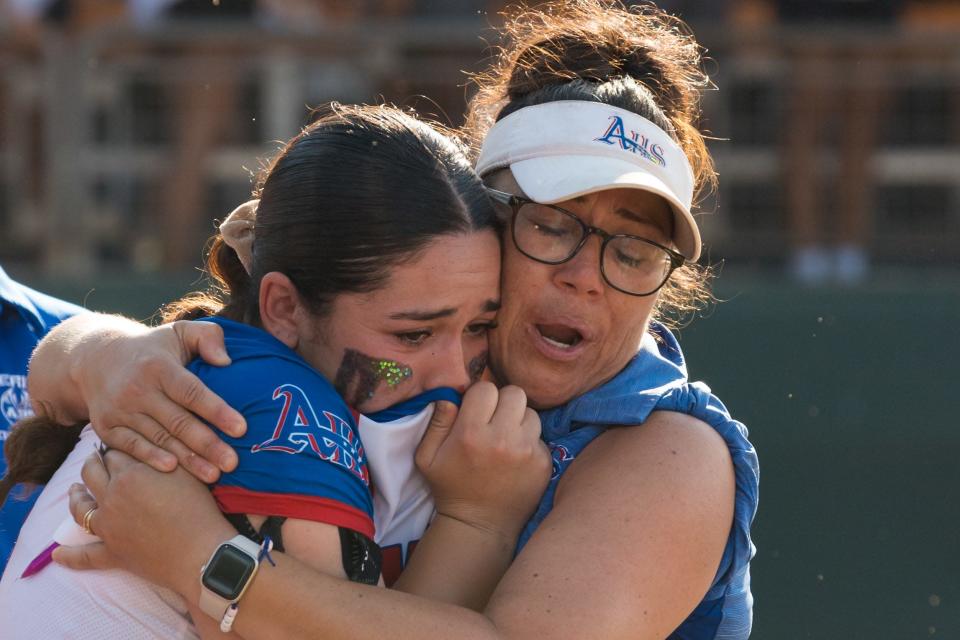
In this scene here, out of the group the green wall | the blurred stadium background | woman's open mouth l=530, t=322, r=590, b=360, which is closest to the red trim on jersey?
woman's open mouth l=530, t=322, r=590, b=360

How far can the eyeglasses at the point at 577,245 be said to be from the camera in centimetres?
271

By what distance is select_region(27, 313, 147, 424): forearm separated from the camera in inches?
103

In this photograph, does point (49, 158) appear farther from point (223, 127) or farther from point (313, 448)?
point (313, 448)

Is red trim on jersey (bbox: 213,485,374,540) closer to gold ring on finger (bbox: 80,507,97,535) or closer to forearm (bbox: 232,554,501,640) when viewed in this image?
forearm (bbox: 232,554,501,640)

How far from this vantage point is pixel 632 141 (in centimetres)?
271

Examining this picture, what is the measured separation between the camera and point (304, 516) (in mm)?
2166

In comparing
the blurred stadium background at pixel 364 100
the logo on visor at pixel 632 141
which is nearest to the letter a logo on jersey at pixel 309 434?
the logo on visor at pixel 632 141

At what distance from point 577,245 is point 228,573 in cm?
99

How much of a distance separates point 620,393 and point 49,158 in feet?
15.4

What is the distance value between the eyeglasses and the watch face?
891 millimetres

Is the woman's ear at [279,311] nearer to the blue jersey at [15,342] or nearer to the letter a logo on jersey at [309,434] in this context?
the letter a logo on jersey at [309,434]

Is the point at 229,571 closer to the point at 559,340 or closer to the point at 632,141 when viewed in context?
the point at 559,340

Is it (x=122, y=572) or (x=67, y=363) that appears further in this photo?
(x=67, y=363)

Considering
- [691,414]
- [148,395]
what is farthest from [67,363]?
[691,414]
